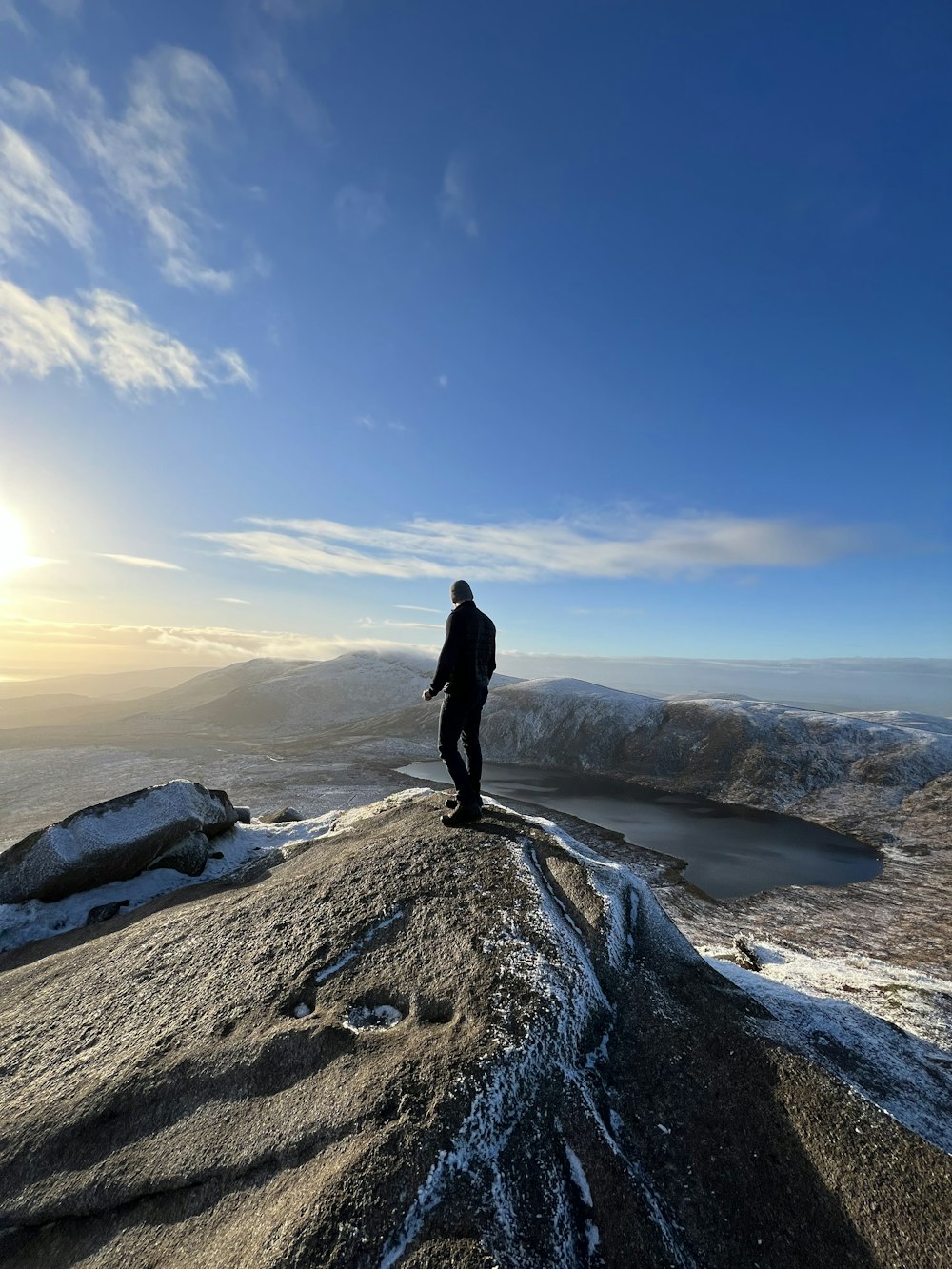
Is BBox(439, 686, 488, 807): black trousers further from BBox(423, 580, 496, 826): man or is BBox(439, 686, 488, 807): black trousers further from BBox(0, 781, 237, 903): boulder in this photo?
BBox(0, 781, 237, 903): boulder

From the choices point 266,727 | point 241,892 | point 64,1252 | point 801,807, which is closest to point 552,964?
point 64,1252

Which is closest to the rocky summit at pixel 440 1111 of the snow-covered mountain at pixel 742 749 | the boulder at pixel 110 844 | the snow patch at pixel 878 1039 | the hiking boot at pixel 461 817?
the snow patch at pixel 878 1039

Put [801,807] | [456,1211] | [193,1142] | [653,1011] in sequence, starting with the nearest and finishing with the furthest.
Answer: [456,1211] → [193,1142] → [653,1011] → [801,807]

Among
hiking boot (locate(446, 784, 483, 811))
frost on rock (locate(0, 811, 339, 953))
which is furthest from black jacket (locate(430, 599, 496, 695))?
frost on rock (locate(0, 811, 339, 953))

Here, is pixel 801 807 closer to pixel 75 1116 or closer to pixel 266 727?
pixel 75 1116

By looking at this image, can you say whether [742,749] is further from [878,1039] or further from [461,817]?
[461,817]

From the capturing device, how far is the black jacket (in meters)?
11.4

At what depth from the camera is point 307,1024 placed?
7105mm

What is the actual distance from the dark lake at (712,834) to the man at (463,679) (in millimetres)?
28885

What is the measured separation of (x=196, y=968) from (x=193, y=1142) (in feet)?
11.2

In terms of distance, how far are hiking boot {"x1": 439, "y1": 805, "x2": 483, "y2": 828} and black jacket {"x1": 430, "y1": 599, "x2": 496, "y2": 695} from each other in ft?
9.44

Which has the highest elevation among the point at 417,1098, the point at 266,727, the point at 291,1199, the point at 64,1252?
the point at 417,1098

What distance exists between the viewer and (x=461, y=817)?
12320 millimetres

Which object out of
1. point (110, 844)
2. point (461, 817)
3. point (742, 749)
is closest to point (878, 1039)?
point (461, 817)
